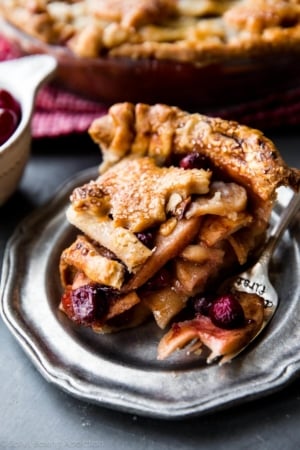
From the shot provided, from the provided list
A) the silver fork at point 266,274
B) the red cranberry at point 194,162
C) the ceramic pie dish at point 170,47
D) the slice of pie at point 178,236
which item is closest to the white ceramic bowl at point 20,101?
the ceramic pie dish at point 170,47

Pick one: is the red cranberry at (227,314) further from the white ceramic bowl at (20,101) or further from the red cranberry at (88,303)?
the white ceramic bowl at (20,101)

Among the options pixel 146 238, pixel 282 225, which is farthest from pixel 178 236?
pixel 282 225

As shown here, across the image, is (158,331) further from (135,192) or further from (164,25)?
(164,25)

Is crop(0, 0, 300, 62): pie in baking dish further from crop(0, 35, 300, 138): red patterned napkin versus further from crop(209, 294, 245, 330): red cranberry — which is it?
crop(209, 294, 245, 330): red cranberry

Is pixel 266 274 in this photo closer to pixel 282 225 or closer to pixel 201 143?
pixel 282 225

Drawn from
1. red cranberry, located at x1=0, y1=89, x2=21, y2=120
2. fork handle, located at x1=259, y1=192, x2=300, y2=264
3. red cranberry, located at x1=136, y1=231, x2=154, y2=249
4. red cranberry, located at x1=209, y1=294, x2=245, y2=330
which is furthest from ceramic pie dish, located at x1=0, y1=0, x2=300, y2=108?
red cranberry, located at x1=209, y1=294, x2=245, y2=330

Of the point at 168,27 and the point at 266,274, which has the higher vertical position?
the point at 168,27
